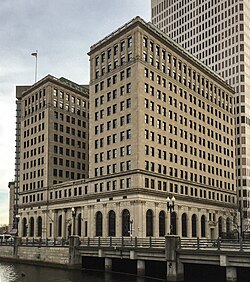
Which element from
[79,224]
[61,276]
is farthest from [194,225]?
[61,276]

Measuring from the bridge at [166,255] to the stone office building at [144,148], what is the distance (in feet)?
52.7

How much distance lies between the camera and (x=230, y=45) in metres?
160

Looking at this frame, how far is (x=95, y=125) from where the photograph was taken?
103 meters

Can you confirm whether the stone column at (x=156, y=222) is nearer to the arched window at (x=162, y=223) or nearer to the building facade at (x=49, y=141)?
the arched window at (x=162, y=223)

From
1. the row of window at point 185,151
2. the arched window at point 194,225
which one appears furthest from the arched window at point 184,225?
the row of window at point 185,151

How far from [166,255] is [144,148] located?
135 ft

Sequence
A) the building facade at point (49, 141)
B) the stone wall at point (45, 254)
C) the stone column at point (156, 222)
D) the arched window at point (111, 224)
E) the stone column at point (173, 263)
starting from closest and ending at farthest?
the stone column at point (173, 263) < the stone wall at point (45, 254) < the stone column at point (156, 222) < the arched window at point (111, 224) < the building facade at point (49, 141)

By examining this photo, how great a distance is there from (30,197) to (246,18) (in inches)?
3760

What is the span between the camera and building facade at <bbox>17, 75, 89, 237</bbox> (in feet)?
391

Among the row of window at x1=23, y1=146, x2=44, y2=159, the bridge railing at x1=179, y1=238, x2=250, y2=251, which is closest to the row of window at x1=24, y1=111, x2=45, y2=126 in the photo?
the row of window at x1=23, y1=146, x2=44, y2=159

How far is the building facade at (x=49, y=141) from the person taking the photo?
119 metres

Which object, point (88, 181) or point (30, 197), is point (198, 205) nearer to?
point (88, 181)

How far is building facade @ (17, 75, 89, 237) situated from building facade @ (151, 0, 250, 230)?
172ft

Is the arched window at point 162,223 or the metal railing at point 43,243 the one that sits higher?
the arched window at point 162,223
